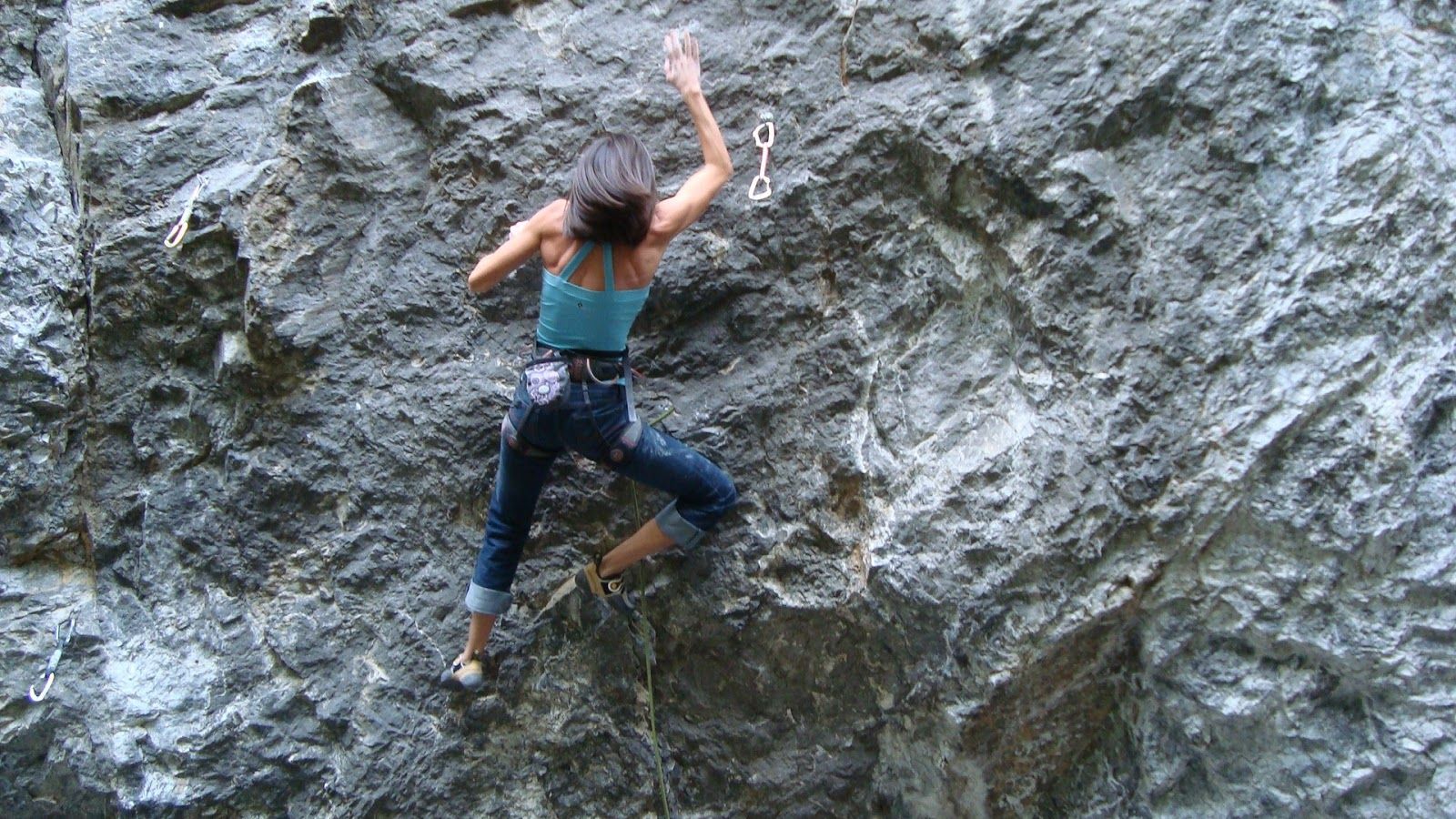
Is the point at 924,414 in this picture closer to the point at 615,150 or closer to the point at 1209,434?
the point at 1209,434

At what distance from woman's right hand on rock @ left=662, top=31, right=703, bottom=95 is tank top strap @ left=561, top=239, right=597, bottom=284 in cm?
52

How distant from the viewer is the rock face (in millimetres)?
2627

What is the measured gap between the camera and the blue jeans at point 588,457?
2.84 metres

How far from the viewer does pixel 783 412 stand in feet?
10.3

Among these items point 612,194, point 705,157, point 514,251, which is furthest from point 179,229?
point 705,157

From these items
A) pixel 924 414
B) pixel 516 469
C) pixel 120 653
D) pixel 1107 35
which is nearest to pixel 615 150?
pixel 516 469

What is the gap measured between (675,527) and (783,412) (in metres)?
0.46

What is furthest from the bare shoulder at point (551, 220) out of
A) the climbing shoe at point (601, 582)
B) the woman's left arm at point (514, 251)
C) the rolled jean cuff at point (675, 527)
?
the climbing shoe at point (601, 582)

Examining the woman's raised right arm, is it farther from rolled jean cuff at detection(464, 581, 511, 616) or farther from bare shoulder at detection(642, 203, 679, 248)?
rolled jean cuff at detection(464, 581, 511, 616)

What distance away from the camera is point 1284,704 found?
2.65 meters

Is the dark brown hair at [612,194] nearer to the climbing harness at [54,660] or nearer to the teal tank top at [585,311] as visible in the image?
the teal tank top at [585,311]

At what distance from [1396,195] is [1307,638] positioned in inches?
43.1

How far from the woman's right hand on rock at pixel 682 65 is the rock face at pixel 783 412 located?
0.37 meters

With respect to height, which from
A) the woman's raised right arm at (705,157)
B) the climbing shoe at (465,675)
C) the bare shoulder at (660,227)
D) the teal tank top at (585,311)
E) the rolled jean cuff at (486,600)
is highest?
the woman's raised right arm at (705,157)
